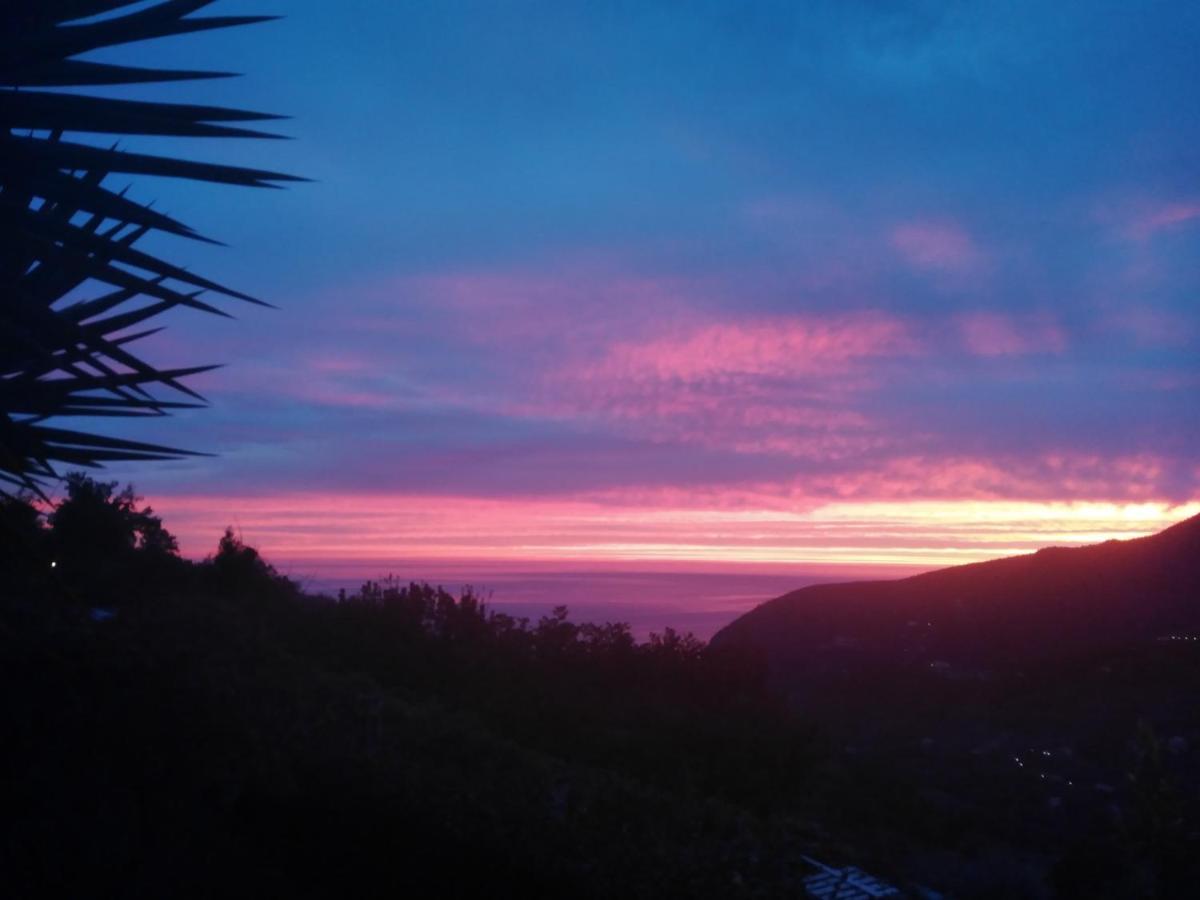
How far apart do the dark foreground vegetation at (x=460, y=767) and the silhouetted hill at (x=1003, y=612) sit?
192cm

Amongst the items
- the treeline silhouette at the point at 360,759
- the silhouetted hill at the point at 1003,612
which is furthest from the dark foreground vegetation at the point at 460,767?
the silhouetted hill at the point at 1003,612

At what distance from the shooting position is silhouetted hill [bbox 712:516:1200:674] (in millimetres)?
18359

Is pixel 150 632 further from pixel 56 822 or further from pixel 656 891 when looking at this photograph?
pixel 656 891

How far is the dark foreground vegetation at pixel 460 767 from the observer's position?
6.68m

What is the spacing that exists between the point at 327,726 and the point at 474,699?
393 centimetres

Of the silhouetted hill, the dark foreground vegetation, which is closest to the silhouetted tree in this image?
the dark foreground vegetation

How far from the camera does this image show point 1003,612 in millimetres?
19828

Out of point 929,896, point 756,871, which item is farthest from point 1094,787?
point 756,871

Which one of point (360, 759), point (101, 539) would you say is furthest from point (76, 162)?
point (101, 539)

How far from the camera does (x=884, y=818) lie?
36.5 ft

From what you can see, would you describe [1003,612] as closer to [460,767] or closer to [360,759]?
[460,767]

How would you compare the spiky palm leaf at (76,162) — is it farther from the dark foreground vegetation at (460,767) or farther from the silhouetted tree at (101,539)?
the silhouetted tree at (101,539)

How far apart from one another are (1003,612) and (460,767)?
42.4ft

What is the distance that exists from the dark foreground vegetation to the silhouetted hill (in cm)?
192
